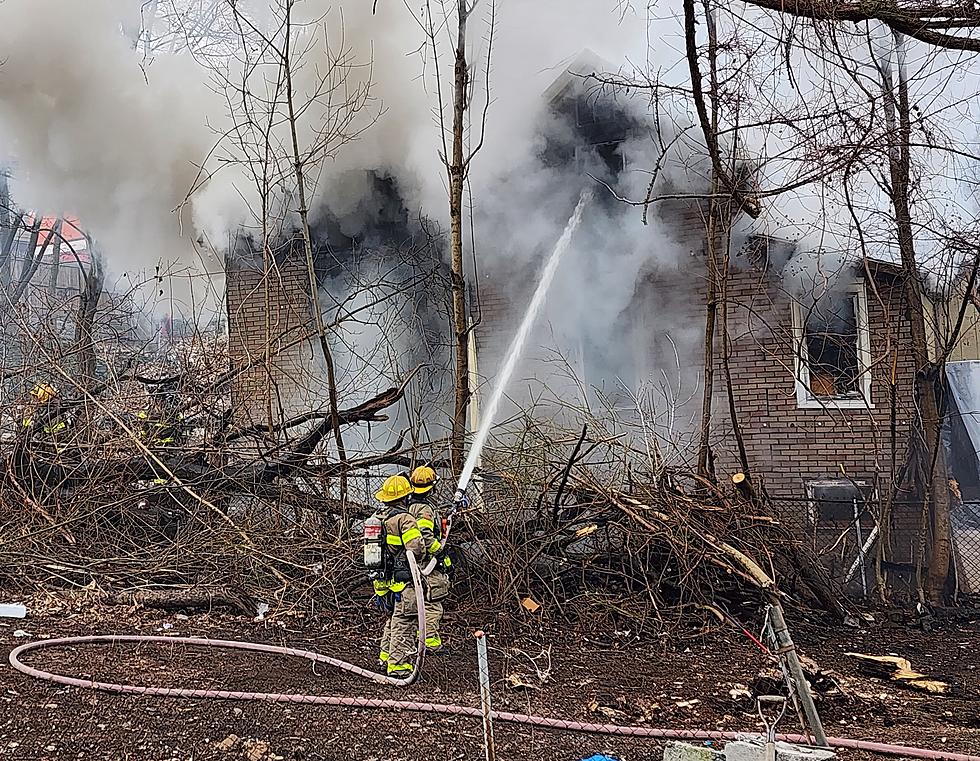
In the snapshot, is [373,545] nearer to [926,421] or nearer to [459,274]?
[459,274]

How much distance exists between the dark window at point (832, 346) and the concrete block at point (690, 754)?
691 centimetres

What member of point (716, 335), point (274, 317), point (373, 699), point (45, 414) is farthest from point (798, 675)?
point (274, 317)

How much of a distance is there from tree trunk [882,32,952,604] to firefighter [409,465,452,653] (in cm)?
447

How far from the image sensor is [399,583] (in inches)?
214

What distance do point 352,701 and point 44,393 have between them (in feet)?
16.7

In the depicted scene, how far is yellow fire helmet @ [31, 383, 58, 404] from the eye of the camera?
8.10 m

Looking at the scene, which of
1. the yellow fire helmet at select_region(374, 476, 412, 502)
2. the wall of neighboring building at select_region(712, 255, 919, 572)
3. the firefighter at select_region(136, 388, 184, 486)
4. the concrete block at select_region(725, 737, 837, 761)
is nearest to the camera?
the concrete block at select_region(725, 737, 837, 761)

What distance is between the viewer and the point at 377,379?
33.8 ft

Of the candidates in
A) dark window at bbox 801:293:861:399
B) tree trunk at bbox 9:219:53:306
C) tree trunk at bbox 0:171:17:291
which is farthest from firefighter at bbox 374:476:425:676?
tree trunk at bbox 0:171:17:291

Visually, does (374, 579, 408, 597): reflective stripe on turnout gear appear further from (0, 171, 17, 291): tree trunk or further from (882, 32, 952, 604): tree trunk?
(0, 171, 17, 291): tree trunk

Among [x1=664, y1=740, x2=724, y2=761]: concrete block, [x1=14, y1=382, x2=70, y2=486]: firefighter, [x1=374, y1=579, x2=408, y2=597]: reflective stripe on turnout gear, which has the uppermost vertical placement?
[x1=14, y1=382, x2=70, y2=486]: firefighter

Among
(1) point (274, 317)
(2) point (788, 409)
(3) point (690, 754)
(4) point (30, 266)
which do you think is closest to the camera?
(3) point (690, 754)

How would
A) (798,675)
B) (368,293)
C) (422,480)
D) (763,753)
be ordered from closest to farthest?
(763,753)
(798,675)
(422,480)
(368,293)

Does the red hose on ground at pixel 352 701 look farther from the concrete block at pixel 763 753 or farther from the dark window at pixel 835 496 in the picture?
the dark window at pixel 835 496
